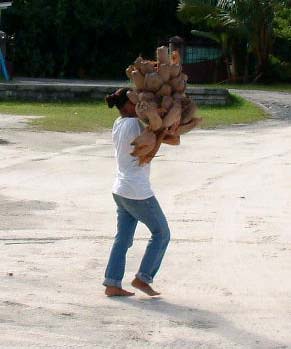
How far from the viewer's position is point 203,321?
634 centimetres

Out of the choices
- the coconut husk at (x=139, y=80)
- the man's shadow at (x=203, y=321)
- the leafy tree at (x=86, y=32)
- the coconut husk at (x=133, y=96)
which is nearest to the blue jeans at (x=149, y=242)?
the man's shadow at (x=203, y=321)

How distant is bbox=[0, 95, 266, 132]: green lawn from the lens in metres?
20.0

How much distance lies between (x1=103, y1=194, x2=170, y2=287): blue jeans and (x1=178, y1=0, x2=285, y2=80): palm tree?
27.0 m

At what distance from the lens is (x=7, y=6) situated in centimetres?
3728

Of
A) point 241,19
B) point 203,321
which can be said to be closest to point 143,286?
point 203,321

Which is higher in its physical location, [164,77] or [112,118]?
[164,77]

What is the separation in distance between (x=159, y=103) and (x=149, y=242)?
1.07 metres

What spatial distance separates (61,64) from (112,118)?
62.3 feet

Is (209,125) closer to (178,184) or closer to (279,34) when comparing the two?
(178,184)

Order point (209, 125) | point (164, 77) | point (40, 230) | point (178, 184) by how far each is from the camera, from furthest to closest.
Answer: point (209, 125)
point (178, 184)
point (40, 230)
point (164, 77)

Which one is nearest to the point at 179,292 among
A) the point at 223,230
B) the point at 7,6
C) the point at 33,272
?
the point at 33,272

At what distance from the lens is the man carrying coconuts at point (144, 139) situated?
658cm

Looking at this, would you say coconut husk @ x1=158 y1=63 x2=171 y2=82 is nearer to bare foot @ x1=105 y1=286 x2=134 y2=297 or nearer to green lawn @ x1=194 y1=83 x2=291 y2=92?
bare foot @ x1=105 y1=286 x2=134 y2=297

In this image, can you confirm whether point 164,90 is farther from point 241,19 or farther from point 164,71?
point 241,19
